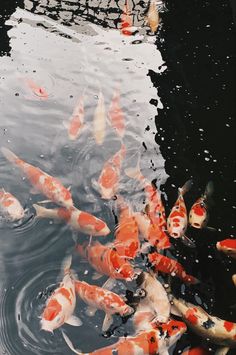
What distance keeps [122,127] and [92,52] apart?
69.4 inches

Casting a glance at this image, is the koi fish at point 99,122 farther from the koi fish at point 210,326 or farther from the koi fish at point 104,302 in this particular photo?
the koi fish at point 210,326

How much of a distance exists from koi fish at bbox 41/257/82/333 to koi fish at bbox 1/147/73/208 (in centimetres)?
97

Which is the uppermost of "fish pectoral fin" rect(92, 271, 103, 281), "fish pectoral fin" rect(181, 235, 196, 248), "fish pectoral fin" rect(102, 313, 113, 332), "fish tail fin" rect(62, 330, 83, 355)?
"fish pectoral fin" rect(181, 235, 196, 248)

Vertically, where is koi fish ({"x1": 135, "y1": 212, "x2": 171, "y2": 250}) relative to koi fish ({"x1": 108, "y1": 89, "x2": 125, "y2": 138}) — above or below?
below

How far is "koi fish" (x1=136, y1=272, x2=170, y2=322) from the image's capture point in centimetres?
409

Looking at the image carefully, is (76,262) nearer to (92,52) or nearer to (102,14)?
(92,52)

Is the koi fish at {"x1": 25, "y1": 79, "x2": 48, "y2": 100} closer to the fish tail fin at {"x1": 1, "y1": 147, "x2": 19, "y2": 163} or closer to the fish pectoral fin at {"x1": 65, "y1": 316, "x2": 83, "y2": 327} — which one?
the fish tail fin at {"x1": 1, "y1": 147, "x2": 19, "y2": 163}

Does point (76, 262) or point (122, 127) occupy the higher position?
point (122, 127)

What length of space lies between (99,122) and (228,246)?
6.90 ft

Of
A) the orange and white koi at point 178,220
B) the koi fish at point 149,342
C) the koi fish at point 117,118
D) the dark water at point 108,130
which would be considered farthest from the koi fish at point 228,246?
the koi fish at point 117,118

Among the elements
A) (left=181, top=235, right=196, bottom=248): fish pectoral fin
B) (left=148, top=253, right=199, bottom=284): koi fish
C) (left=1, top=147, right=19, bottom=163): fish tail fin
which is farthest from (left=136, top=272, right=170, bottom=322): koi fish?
(left=1, top=147, right=19, bottom=163): fish tail fin

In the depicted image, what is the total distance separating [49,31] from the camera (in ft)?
24.5

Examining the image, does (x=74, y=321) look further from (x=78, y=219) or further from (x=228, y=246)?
(x=228, y=246)

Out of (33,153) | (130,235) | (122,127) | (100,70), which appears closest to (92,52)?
(100,70)
